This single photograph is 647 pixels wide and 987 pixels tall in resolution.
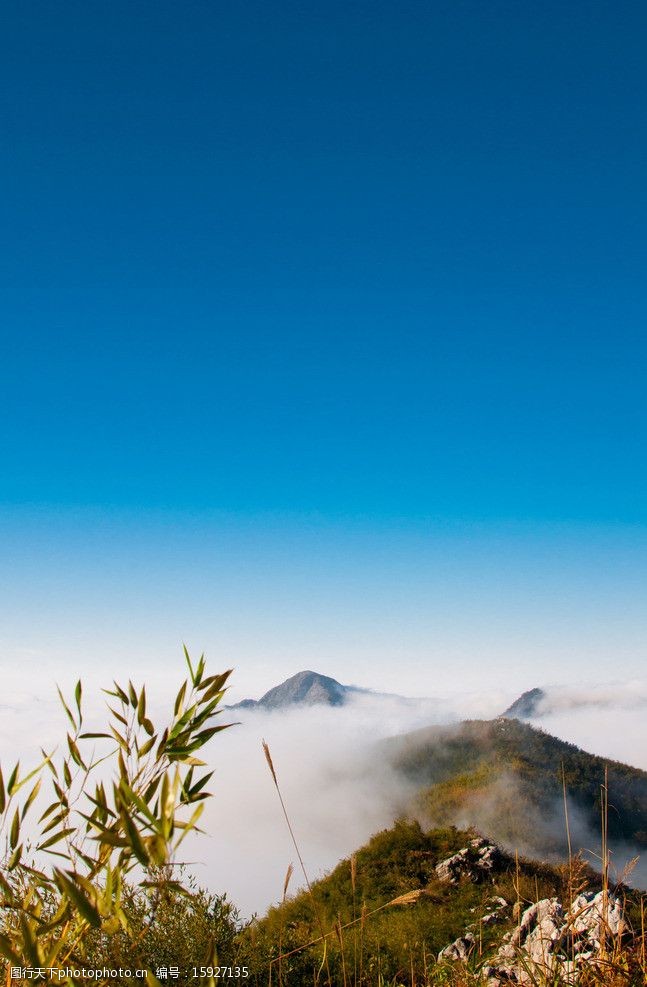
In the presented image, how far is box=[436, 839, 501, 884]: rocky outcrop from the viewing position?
36094 millimetres

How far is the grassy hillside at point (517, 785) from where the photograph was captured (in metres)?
105

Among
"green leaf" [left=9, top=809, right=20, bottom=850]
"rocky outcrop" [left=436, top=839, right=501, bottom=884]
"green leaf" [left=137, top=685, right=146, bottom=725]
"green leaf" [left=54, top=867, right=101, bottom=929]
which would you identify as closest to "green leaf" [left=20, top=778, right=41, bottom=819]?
"green leaf" [left=9, top=809, right=20, bottom=850]

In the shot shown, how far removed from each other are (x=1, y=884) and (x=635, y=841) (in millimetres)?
156980

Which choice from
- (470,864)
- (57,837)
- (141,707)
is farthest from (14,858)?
(470,864)

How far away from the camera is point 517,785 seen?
124m

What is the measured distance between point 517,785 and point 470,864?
98267mm

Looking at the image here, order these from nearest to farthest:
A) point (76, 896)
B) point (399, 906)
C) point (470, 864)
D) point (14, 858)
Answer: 1. point (76, 896)
2. point (14, 858)
3. point (399, 906)
4. point (470, 864)

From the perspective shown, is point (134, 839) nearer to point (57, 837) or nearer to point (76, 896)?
point (76, 896)

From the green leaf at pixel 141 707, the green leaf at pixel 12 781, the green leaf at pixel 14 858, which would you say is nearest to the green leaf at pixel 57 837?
the green leaf at pixel 14 858

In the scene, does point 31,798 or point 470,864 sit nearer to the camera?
point 31,798

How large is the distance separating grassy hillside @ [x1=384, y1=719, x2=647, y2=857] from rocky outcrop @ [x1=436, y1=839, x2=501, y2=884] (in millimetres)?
48221

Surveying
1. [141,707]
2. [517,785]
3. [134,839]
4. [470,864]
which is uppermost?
[141,707]

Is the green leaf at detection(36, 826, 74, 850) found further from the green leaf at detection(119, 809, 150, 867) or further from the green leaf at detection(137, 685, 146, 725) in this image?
the green leaf at detection(119, 809, 150, 867)

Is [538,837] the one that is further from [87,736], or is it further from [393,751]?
[87,736]
